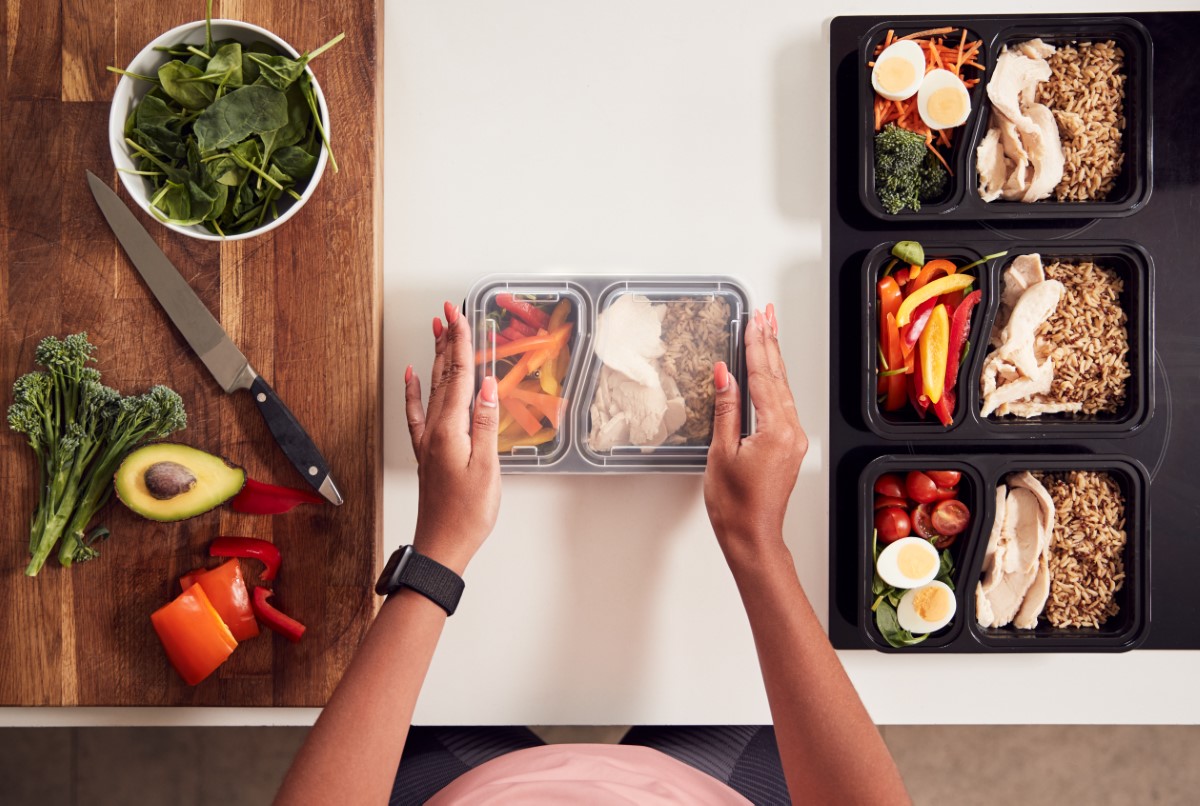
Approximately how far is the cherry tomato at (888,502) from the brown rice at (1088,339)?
0.30 meters

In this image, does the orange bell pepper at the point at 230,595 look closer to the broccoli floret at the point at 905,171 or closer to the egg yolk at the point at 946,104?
the broccoli floret at the point at 905,171

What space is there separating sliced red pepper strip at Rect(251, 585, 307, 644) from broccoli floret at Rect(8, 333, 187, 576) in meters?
0.29

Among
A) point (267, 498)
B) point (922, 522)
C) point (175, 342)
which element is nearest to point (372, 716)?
point (267, 498)

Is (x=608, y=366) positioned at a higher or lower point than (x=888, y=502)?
higher

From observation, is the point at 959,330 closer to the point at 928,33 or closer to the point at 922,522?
the point at 922,522

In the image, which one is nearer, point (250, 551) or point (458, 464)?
point (458, 464)

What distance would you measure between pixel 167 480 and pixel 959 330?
4.28 ft

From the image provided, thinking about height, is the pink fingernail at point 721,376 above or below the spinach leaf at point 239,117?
below

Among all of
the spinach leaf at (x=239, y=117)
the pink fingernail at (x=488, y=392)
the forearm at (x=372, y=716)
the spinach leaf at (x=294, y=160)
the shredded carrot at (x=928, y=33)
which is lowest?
the forearm at (x=372, y=716)

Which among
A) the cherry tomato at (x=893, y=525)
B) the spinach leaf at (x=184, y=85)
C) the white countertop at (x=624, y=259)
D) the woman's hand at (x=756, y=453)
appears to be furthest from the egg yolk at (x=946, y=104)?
the spinach leaf at (x=184, y=85)

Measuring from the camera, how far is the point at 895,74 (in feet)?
3.82

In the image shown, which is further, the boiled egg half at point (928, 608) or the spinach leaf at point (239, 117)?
the boiled egg half at point (928, 608)

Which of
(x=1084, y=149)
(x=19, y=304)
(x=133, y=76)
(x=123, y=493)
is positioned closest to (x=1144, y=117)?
(x=1084, y=149)

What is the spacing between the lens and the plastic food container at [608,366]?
1.15 meters
